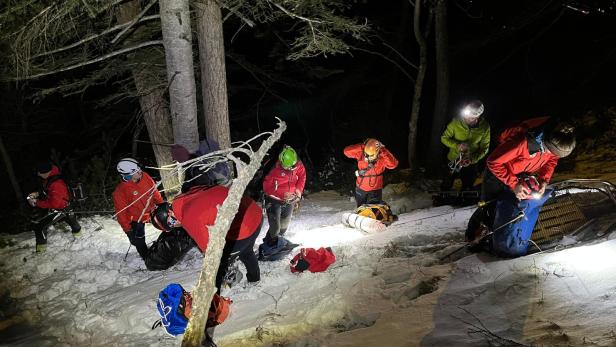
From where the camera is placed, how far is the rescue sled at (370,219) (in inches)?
288

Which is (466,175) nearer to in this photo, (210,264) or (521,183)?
(521,183)

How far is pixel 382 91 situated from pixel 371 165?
13.5 metres

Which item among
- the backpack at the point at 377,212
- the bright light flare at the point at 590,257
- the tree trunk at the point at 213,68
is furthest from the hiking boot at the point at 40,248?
→ the bright light flare at the point at 590,257

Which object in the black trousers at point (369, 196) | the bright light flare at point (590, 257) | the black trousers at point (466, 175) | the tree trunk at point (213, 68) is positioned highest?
the tree trunk at point (213, 68)

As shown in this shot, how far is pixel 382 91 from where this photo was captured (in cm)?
2044

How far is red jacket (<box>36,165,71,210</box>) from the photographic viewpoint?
7859 mm

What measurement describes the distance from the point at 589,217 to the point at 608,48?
1495cm

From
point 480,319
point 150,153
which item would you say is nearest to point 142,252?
point 480,319

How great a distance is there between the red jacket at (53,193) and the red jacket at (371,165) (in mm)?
5572

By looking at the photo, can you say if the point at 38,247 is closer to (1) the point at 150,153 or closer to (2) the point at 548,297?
(2) the point at 548,297

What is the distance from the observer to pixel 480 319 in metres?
3.79

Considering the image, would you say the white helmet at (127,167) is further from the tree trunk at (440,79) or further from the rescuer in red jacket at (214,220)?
the tree trunk at (440,79)

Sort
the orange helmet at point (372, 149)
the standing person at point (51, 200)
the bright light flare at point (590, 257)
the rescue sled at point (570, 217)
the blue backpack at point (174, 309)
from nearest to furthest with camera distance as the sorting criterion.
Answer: the bright light flare at point (590, 257) < the blue backpack at point (174, 309) < the rescue sled at point (570, 217) < the orange helmet at point (372, 149) < the standing person at point (51, 200)

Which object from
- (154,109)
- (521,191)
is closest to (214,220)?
(521,191)
